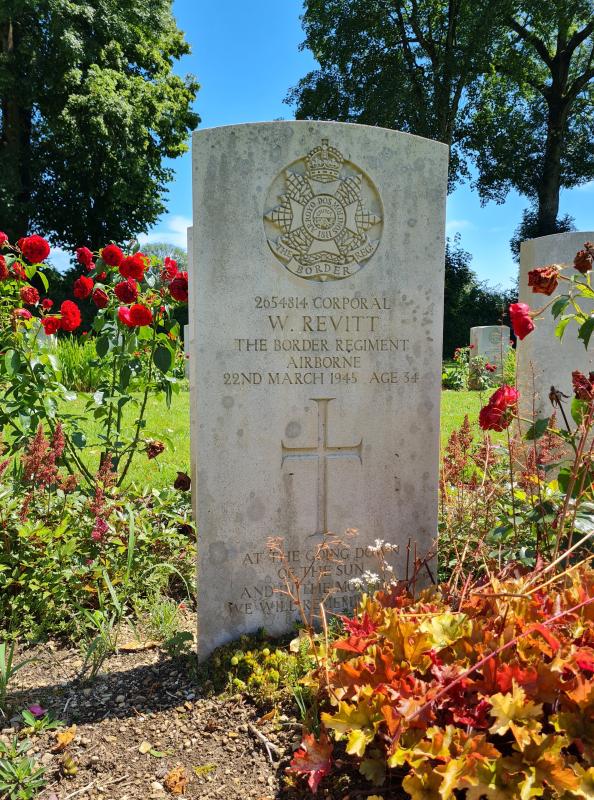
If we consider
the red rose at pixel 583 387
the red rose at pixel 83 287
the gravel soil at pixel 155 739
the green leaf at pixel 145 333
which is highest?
the red rose at pixel 83 287

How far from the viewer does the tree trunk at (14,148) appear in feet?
54.4

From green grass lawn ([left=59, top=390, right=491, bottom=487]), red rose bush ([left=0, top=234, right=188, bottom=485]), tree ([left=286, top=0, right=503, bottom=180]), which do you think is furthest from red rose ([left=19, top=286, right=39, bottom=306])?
tree ([left=286, top=0, right=503, bottom=180])

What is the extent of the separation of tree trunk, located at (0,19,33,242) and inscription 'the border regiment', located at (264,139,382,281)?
17.2 m

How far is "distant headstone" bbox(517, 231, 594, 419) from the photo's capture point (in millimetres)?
4449

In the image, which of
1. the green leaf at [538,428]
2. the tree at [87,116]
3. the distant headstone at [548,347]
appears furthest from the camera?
the tree at [87,116]

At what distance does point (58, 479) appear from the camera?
3.12 metres

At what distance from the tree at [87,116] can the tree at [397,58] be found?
16.4 ft

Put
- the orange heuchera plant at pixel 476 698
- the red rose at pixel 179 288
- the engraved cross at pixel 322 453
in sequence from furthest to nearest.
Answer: the red rose at pixel 179 288 → the engraved cross at pixel 322 453 → the orange heuchera plant at pixel 476 698

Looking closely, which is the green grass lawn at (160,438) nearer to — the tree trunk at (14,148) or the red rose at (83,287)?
the red rose at (83,287)

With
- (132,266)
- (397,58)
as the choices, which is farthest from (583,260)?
(397,58)

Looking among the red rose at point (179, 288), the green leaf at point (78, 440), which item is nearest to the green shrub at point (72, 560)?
the green leaf at point (78, 440)

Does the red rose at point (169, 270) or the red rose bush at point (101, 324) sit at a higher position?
the red rose at point (169, 270)

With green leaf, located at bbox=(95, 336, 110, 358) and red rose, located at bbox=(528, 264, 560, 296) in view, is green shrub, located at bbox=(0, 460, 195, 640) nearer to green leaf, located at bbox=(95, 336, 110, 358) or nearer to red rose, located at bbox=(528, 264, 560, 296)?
green leaf, located at bbox=(95, 336, 110, 358)

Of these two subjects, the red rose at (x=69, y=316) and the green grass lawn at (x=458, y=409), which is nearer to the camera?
the red rose at (x=69, y=316)
